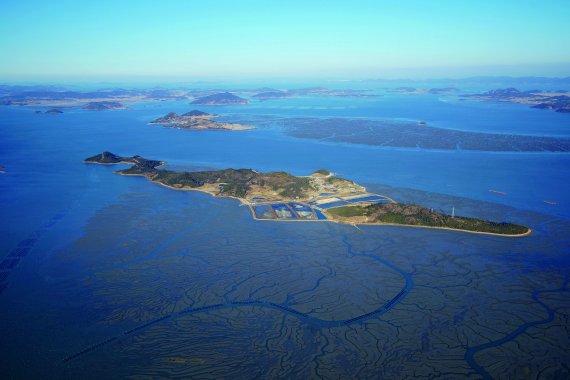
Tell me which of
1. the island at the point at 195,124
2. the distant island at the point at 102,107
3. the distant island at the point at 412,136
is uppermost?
the distant island at the point at 102,107

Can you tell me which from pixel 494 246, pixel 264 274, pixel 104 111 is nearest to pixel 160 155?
pixel 264 274

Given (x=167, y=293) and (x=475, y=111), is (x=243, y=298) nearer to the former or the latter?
(x=167, y=293)

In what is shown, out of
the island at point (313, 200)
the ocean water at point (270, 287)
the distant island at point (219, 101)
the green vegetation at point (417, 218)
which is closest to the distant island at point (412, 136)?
the ocean water at point (270, 287)

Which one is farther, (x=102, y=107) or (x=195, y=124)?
(x=102, y=107)

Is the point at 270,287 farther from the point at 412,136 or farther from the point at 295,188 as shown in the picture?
the point at 412,136

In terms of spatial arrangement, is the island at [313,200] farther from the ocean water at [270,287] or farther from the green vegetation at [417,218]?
the ocean water at [270,287]

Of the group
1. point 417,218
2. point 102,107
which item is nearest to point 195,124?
point 102,107
